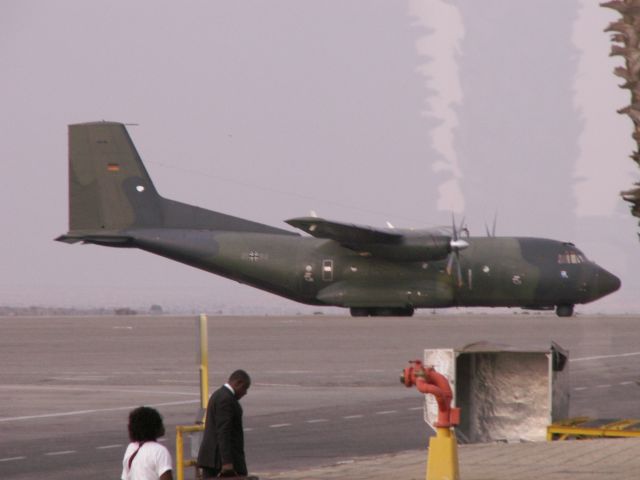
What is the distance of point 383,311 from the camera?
61438mm

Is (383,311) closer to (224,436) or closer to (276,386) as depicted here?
(276,386)

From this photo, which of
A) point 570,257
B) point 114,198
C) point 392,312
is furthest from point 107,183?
point 570,257

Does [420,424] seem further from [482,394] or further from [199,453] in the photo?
[199,453]

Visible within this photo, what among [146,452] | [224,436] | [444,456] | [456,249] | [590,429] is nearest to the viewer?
[146,452]

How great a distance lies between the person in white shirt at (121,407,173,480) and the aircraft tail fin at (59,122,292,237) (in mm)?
52340

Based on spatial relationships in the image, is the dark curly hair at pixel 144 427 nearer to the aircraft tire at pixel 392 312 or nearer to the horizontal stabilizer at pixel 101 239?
the aircraft tire at pixel 392 312

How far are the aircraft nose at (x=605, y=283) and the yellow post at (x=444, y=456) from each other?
1871 inches

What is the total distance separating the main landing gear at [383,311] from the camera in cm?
6119

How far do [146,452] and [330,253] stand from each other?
50221 millimetres

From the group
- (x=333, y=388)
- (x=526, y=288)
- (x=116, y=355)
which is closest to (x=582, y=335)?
(x=526, y=288)

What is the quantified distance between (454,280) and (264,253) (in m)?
8.60

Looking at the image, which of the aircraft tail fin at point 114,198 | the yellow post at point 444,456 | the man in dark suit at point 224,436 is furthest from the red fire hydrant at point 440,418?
the aircraft tail fin at point 114,198

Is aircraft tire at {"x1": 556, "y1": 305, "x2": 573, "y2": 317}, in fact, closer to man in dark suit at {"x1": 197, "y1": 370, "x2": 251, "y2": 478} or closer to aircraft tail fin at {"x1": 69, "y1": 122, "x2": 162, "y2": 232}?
aircraft tail fin at {"x1": 69, "y1": 122, "x2": 162, "y2": 232}

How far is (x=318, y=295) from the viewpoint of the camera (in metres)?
60.0
